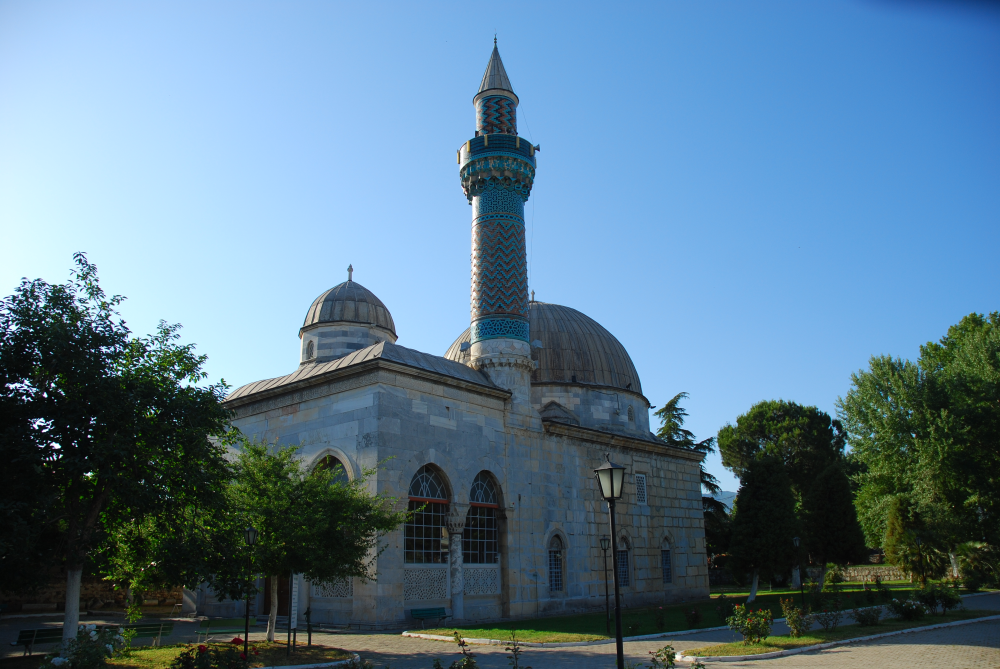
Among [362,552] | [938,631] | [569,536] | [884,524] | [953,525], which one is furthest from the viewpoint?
[884,524]

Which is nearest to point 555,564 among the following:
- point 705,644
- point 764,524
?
point 764,524

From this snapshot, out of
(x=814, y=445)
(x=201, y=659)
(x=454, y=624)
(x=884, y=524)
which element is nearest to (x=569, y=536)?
(x=454, y=624)

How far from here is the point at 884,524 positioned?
1250 inches

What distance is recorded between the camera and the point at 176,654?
11.9 metres

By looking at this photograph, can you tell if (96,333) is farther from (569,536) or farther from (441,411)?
(569,536)

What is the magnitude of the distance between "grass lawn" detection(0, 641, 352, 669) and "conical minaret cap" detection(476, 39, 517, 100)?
16889mm

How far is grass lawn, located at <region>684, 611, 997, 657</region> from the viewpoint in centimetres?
1158

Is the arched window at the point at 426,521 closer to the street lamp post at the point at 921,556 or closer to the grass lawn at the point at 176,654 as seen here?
the grass lawn at the point at 176,654

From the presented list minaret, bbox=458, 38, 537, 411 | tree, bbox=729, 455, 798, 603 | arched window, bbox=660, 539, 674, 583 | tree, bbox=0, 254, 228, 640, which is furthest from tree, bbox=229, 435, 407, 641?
arched window, bbox=660, 539, 674, 583

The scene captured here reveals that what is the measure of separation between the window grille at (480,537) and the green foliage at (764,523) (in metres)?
9.14

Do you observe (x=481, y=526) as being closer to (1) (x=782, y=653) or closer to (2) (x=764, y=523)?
(1) (x=782, y=653)

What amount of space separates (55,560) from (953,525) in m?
27.2

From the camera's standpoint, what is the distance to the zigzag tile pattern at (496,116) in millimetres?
22141

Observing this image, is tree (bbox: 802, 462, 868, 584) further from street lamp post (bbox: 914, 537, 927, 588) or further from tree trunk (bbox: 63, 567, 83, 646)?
tree trunk (bbox: 63, 567, 83, 646)
